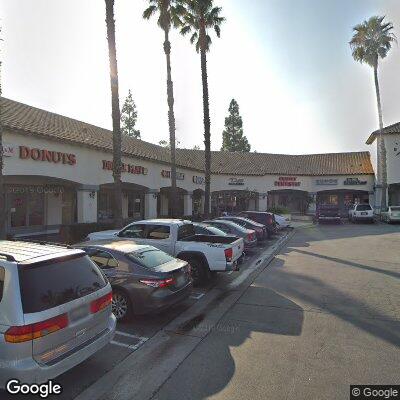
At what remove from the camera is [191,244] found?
419 inches

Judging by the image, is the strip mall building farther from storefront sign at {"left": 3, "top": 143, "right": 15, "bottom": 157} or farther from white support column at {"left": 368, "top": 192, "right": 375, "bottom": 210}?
white support column at {"left": 368, "top": 192, "right": 375, "bottom": 210}

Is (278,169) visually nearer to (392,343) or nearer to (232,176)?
(232,176)

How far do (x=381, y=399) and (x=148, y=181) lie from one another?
74.6 ft

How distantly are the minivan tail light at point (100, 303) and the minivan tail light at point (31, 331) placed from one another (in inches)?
26.6

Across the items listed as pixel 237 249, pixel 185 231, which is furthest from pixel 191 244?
pixel 237 249

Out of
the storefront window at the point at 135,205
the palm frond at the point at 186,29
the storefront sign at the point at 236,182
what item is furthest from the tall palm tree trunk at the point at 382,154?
the storefront window at the point at 135,205

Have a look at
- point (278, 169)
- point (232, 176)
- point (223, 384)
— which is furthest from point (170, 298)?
point (278, 169)

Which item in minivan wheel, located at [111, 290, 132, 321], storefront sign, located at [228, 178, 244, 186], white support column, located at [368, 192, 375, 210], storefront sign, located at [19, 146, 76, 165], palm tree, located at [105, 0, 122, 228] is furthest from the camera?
white support column, located at [368, 192, 375, 210]

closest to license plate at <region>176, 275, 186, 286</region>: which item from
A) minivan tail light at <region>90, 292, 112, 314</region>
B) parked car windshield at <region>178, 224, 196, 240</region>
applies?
minivan tail light at <region>90, 292, 112, 314</region>

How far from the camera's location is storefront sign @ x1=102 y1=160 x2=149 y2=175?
2149 centimetres

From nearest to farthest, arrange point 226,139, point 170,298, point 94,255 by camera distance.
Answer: point 170,298 → point 94,255 → point 226,139

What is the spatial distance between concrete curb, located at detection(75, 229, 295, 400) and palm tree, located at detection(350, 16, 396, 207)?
33603 millimetres

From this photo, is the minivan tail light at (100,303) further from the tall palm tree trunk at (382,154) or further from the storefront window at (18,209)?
the tall palm tree trunk at (382,154)

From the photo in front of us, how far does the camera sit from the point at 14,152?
15453mm
